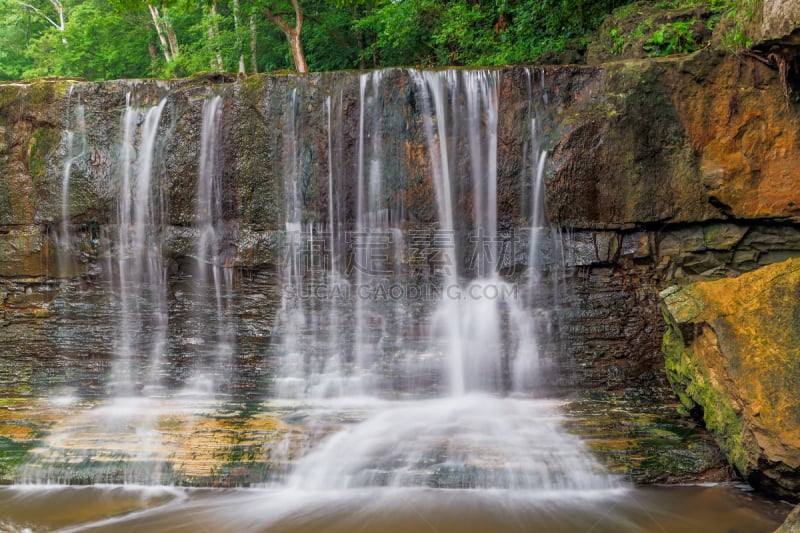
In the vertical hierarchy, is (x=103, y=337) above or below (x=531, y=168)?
below

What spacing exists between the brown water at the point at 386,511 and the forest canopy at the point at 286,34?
20.1ft

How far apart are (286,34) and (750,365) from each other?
12472 millimetres

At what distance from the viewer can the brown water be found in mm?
4410

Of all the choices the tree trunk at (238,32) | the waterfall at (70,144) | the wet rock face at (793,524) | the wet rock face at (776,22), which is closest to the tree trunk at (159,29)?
the tree trunk at (238,32)

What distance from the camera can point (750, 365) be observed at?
4.78 meters

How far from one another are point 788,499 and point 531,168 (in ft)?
13.0

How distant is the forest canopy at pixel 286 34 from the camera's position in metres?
10.6

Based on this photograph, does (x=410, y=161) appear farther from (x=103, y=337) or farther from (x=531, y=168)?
(x=103, y=337)

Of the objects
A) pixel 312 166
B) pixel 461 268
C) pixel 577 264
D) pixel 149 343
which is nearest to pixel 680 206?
pixel 577 264

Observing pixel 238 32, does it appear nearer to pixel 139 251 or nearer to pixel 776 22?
pixel 139 251

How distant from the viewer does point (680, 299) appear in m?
5.54

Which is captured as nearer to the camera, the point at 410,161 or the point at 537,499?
the point at 537,499

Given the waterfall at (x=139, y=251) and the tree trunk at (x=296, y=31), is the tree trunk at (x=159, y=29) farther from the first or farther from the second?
the waterfall at (x=139, y=251)

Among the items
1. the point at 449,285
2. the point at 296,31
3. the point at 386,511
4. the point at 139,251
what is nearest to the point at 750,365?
the point at 386,511
